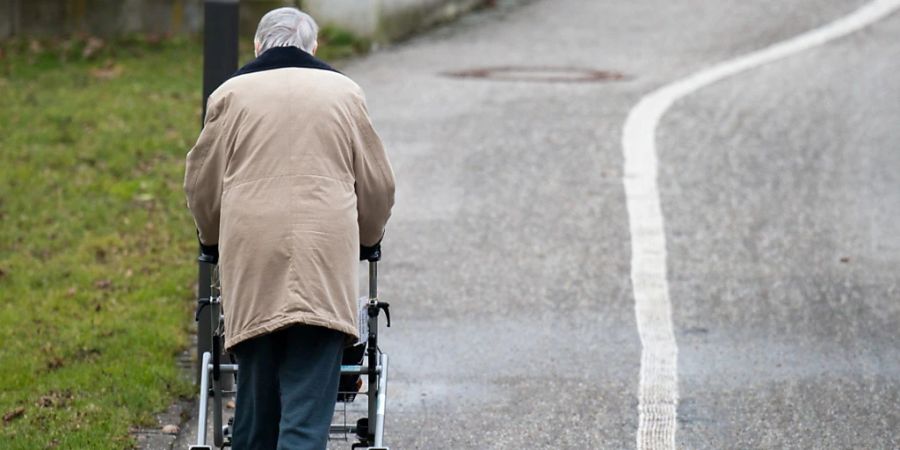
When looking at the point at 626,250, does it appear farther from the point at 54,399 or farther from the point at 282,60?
the point at 282,60

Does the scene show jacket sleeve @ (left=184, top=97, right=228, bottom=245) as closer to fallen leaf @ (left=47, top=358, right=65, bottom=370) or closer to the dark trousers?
the dark trousers

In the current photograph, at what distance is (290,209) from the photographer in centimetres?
441

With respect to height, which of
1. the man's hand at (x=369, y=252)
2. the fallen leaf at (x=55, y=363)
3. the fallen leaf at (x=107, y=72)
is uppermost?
the fallen leaf at (x=107, y=72)

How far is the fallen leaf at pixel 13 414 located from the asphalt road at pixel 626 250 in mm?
1415

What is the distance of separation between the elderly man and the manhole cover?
9.89m

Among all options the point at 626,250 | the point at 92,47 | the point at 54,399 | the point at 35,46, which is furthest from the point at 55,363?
the point at 35,46

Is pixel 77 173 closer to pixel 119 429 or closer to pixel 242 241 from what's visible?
pixel 119 429

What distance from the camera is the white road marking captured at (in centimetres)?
664

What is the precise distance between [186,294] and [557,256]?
2249mm

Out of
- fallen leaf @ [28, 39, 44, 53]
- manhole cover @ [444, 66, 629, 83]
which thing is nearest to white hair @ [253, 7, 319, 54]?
manhole cover @ [444, 66, 629, 83]

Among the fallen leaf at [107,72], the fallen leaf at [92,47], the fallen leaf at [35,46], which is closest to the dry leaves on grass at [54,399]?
the fallen leaf at [107,72]

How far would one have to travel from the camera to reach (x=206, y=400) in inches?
195

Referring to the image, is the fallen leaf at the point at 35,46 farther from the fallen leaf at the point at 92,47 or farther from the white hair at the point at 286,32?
the white hair at the point at 286,32

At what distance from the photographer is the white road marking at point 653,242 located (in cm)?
664
